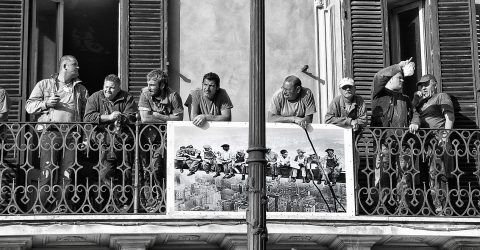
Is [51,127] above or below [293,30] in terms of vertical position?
below

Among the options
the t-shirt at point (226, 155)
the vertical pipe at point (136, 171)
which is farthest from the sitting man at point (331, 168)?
the vertical pipe at point (136, 171)

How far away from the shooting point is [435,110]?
16531 mm

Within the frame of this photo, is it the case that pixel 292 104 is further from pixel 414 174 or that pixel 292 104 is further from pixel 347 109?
pixel 414 174

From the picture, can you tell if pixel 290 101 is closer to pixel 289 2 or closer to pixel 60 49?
pixel 289 2

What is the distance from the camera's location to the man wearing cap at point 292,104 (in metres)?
15.8

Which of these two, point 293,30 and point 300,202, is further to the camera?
point 293,30

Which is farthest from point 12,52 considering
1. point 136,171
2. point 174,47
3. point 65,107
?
point 136,171

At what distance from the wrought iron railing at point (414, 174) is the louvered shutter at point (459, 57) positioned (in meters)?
1.16

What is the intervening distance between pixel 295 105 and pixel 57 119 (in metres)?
2.94

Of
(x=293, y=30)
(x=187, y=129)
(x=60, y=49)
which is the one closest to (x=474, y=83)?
(x=293, y=30)

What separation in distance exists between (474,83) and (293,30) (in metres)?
2.60

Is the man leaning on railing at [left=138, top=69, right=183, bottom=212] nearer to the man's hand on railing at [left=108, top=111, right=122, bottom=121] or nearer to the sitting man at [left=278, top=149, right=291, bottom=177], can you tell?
the man's hand on railing at [left=108, top=111, right=122, bottom=121]

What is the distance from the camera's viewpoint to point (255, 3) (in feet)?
39.6

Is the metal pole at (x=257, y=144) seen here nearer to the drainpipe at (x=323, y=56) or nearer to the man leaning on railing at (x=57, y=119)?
the man leaning on railing at (x=57, y=119)
